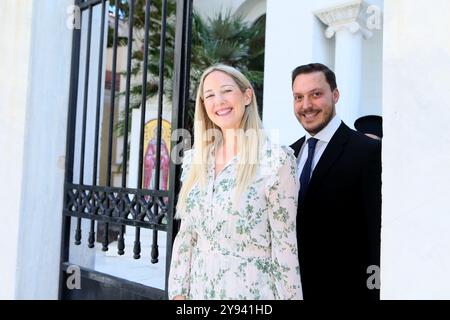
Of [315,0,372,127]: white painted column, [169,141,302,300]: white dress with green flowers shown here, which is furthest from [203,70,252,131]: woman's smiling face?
[315,0,372,127]: white painted column

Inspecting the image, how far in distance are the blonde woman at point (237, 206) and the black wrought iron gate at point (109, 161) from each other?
63cm

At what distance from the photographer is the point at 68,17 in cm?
325

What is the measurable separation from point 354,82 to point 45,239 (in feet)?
15.0

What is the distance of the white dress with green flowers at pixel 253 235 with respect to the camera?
1693 millimetres

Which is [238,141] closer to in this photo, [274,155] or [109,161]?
[274,155]

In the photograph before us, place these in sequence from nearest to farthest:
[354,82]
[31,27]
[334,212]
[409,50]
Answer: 1. [409,50]
2. [334,212]
3. [31,27]
4. [354,82]

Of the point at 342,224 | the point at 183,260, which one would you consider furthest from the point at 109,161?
the point at 342,224

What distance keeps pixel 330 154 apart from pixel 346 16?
4716 mm

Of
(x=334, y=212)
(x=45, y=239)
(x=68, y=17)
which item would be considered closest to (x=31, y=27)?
(x=68, y=17)

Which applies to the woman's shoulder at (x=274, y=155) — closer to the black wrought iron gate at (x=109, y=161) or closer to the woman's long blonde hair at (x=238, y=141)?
the woman's long blonde hair at (x=238, y=141)

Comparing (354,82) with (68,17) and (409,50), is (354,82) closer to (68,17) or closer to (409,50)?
(68,17)

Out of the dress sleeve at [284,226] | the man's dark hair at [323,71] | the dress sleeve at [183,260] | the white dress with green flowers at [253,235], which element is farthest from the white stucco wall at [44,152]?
the dress sleeve at [284,226]

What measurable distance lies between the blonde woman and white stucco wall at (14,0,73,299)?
160 cm

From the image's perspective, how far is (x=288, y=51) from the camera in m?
6.52
